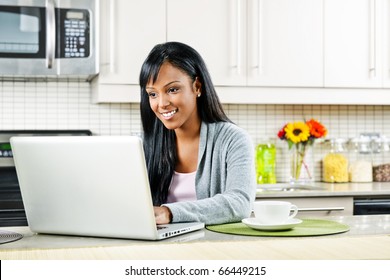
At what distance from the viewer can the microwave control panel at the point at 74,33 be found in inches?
119

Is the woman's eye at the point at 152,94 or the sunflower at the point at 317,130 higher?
the woman's eye at the point at 152,94

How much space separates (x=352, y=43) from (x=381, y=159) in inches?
31.4

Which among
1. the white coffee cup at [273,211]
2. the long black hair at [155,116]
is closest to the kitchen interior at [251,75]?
the long black hair at [155,116]

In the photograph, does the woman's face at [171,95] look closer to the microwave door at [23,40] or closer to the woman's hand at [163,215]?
the woman's hand at [163,215]

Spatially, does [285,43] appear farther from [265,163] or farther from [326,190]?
[326,190]

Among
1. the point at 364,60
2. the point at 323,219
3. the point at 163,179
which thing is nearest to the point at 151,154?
the point at 163,179

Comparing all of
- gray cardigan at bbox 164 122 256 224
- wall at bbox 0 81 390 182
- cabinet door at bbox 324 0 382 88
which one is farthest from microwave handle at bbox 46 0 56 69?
cabinet door at bbox 324 0 382 88

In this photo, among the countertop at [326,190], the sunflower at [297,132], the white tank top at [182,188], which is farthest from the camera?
the sunflower at [297,132]

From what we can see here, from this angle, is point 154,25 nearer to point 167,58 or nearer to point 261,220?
point 167,58

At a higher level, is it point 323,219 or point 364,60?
point 364,60

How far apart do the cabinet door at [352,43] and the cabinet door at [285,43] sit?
6 centimetres

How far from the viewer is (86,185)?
150cm

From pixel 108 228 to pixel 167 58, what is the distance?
0.74 metres

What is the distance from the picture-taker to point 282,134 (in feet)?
11.7
